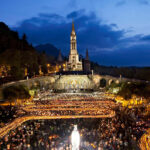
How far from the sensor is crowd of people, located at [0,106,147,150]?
A: 1634 cm

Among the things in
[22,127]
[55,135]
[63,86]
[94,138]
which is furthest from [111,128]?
[63,86]

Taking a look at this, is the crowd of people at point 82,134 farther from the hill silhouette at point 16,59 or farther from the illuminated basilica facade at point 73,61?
the illuminated basilica facade at point 73,61

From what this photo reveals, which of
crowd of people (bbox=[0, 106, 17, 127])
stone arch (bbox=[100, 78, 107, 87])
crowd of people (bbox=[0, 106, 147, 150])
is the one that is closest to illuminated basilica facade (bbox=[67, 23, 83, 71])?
stone arch (bbox=[100, 78, 107, 87])

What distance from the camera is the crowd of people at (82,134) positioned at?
16.3m


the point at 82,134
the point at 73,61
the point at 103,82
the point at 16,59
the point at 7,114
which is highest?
the point at 73,61

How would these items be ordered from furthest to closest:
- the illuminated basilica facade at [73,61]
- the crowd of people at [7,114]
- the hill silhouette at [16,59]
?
1. the illuminated basilica facade at [73,61]
2. the hill silhouette at [16,59]
3. the crowd of people at [7,114]

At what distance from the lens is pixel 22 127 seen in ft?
69.3

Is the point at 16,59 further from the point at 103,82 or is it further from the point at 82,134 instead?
the point at 82,134

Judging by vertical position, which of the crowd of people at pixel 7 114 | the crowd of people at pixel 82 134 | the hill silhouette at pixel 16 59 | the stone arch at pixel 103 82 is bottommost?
the crowd of people at pixel 82 134

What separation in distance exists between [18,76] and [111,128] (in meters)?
30.7

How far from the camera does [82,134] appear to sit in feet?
62.1

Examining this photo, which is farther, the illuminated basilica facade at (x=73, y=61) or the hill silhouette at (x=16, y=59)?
the illuminated basilica facade at (x=73, y=61)

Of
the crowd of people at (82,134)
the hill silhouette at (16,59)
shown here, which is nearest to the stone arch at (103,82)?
the hill silhouette at (16,59)

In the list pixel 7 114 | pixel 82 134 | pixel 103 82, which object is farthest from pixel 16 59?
pixel 82 134
